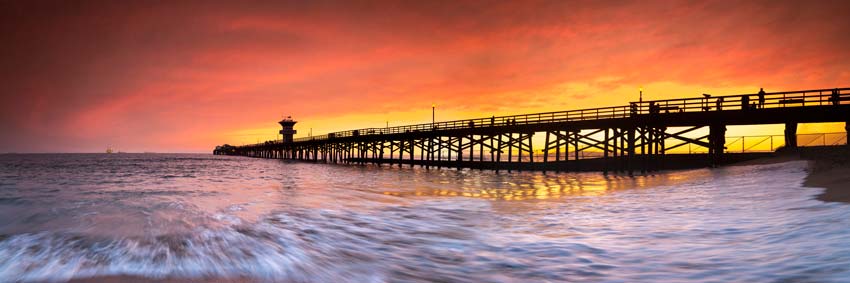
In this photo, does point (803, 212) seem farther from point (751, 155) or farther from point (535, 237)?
point (751, 155)

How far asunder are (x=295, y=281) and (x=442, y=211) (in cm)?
657

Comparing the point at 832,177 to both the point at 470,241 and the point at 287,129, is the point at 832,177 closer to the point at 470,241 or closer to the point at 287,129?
the point at 470,241

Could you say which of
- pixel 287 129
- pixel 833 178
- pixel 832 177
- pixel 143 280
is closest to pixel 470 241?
pixel 143 280

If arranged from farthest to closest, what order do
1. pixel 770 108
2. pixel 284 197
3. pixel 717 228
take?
pixel 770 108 → pixel 284 197 → pixel 717 228

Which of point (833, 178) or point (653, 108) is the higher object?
point (653, 108)

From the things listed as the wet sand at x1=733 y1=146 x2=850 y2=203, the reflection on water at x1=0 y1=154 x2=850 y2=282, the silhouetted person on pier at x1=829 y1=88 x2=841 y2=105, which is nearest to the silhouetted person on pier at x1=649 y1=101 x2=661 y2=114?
the silhouetted person on pier at x1=829 y1=88 x2=841 y2=105

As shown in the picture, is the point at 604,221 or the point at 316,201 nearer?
the point at 604,221

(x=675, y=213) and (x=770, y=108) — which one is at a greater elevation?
(x=770, y=108)

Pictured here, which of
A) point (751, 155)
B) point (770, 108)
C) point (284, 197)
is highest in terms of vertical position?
point (770, 108)

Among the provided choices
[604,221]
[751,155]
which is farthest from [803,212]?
[751,155]

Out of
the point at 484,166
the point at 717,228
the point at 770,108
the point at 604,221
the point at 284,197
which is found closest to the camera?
the point at 717,228

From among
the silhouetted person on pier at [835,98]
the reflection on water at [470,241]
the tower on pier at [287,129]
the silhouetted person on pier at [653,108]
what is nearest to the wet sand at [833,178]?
the reflection on water at [470,241]

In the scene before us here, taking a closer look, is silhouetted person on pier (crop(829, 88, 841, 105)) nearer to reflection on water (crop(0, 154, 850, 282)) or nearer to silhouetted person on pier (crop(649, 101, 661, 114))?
silhouetted person on pier (crop(649, 101, 661, 114))

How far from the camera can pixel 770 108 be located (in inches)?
808
